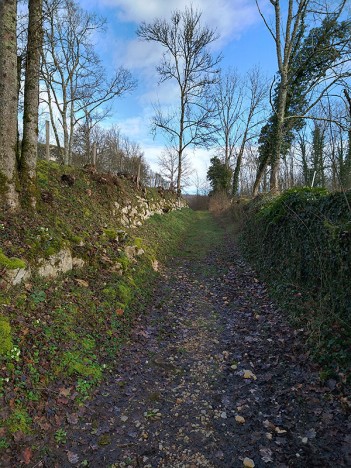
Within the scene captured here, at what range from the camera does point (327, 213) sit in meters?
5.44

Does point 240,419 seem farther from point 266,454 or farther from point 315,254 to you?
point 315,254

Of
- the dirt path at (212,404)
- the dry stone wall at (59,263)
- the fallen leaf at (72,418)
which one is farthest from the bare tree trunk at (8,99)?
the fallen leaf at (72,418)

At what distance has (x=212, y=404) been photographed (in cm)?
365

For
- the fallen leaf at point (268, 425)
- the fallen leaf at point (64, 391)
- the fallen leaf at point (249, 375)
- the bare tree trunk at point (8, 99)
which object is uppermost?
the bare tree trunk at point (8, 99)

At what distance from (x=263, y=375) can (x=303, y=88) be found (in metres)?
16.3

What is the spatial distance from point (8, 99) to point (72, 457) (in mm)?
6316

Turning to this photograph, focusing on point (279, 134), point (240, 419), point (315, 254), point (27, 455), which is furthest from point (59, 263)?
point (279, 134)

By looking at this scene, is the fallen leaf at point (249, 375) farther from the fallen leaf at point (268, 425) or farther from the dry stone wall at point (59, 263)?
the dry stone wall at point (59, 263)

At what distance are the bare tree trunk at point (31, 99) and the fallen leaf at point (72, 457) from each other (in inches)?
191

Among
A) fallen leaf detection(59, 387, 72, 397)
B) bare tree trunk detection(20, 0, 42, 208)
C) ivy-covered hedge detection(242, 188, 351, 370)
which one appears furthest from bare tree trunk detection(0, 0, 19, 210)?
ivy-covered hedge detection(242, 188, 351, 370)

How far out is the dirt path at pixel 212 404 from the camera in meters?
2.89

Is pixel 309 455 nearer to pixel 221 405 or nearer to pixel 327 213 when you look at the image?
pixel 221 405

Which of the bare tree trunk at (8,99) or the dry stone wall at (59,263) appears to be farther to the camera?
the bare tree trunk at (8,99)

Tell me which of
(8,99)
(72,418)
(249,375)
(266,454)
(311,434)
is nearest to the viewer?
(266,454)
